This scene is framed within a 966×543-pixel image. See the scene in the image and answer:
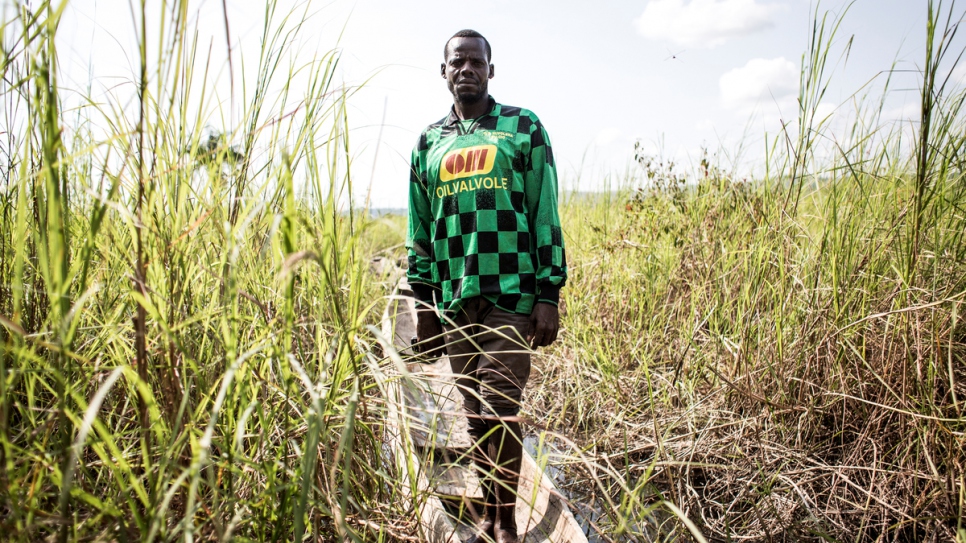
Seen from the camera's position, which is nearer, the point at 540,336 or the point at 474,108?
the point at 540,336

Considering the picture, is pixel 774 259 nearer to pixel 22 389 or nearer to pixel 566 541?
pixel 566 541

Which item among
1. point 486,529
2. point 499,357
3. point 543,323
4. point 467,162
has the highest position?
point 467,162

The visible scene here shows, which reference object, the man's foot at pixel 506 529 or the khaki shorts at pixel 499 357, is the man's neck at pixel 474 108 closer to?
the khaki shorts at pixel 499 357

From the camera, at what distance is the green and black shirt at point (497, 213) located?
77.1 inches

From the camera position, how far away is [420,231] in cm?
226

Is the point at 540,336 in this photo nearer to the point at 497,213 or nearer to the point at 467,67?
the point at 497,213

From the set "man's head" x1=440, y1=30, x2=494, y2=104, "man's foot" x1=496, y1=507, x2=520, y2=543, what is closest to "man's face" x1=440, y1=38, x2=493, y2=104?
"man's head" x1=440, y1=30, x2=494, y2=104

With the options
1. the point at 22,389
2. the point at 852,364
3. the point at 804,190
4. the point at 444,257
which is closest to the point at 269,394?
the point at 22,389

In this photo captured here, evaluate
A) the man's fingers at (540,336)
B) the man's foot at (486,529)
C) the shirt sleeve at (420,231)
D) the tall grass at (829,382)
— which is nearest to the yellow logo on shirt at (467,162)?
the shirt sleeve at (420,231)

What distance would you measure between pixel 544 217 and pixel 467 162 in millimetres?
352

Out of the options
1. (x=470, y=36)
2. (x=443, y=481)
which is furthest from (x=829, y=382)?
(x=470, y=36)

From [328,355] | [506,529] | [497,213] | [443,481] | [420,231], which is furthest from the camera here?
[420,231]

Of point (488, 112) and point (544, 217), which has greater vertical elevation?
point (488, 112)

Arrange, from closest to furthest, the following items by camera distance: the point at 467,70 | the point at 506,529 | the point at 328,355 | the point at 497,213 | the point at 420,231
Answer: the point at 328,355
the point at 506,529
the point at 497,213
the point at 467,70
the point at 420,231
